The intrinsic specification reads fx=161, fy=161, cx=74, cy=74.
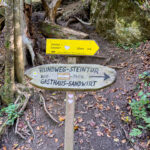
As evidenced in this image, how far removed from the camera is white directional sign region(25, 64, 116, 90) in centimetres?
229

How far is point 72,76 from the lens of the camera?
7.68 ft

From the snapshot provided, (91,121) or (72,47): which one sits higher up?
(72,47)

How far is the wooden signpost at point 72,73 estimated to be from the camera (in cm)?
229

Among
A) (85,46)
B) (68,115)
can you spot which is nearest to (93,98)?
(68,115)

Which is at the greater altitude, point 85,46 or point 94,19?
point 94,19

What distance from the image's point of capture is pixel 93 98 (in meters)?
4.90

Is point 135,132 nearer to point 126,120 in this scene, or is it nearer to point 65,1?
point 126,120

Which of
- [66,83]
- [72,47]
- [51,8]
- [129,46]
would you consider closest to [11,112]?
[66,83]

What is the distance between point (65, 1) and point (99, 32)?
20.0 ft

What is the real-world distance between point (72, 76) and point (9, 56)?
3066mm

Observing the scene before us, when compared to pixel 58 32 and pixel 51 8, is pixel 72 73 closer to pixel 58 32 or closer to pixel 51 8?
pixel 58 32

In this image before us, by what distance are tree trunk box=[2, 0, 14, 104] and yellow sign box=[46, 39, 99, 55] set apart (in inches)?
110

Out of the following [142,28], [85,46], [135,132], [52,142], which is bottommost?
[52,142]

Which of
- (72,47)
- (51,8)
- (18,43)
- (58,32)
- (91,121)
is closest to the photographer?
(72,47)
